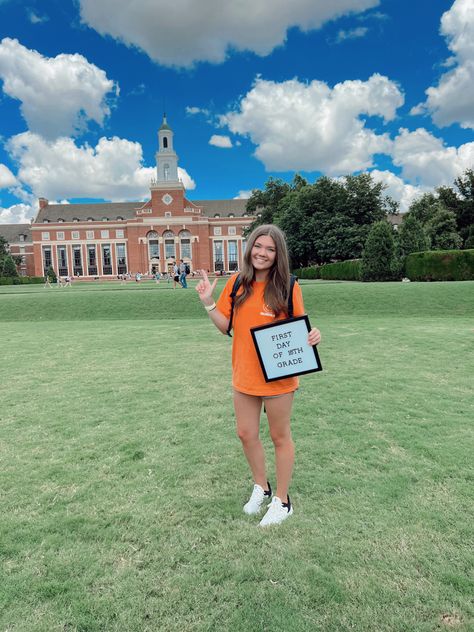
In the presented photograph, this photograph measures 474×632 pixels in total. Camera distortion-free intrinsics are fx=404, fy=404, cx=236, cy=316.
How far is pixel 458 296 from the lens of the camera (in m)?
15.8

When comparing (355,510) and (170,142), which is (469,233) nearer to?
(355,510)

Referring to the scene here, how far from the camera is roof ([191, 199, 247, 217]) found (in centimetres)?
9144

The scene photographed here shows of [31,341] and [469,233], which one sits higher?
[469,233]

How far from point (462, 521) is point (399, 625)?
40.3 inches

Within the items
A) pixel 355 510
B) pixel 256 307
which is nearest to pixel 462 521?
pixel 355 510

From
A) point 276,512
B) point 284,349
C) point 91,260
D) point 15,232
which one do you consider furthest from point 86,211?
point 276,512

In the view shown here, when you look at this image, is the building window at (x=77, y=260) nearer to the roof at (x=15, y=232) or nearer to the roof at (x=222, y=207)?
the roof at (x=15, y=232)

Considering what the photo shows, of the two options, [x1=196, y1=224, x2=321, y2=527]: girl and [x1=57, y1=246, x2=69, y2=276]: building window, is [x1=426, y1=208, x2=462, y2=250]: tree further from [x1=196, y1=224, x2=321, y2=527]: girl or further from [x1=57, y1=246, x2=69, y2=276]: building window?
[x1=57, y1=246, x2=69, y2=276]: building window

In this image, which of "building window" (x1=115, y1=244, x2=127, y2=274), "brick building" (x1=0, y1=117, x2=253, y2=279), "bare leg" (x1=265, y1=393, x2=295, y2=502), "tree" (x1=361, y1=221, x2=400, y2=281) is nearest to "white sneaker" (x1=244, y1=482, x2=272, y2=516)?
"bare leg" (x1=265, y1=393, x2=295, y2=502)

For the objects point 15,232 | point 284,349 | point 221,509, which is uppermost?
point 15,232

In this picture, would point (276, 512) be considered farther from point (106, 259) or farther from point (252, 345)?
point (106, 259)

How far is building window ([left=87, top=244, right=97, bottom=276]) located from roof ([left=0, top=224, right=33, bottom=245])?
60.3ft

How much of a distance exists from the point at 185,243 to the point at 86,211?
2499 centimetres

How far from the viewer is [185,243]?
277ft
